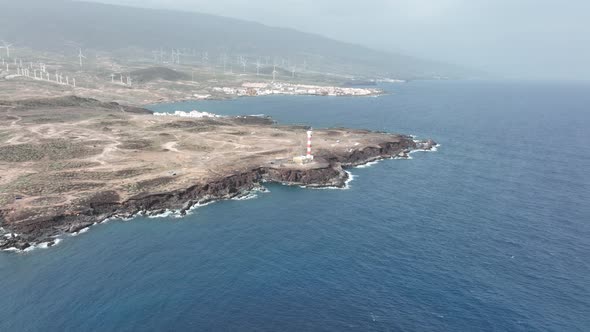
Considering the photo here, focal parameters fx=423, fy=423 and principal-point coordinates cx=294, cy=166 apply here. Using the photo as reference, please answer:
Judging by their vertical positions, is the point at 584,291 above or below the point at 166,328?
above

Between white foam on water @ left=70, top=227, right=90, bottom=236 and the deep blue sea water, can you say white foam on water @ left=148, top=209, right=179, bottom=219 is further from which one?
white foam on water @ left=70, top=227, right=90, bottom=236

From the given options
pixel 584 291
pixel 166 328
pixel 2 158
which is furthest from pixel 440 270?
pixel 2 158

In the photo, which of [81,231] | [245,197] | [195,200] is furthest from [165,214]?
[245,197]

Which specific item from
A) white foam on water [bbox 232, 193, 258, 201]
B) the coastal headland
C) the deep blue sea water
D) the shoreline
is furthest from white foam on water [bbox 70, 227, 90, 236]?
white foam on water [bbox 232, 193, 258, 201]

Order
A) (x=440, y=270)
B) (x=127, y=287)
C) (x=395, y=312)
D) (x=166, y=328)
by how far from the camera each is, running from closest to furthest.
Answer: (x=166, y=328)
(x=395, y=312)
(x=127, y=287)
(x=440, y=270)

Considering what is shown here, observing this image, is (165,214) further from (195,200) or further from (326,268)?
(326,268)

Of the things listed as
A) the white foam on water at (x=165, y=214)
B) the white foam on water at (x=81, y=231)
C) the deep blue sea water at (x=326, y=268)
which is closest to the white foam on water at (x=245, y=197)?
the deep blue sea water at (x=326, y=268)

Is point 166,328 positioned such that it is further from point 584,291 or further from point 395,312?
point 584,291
